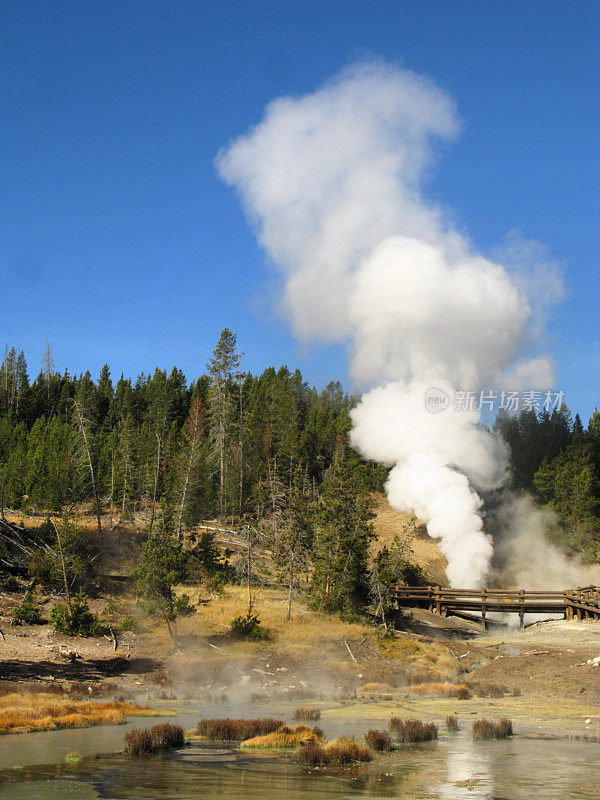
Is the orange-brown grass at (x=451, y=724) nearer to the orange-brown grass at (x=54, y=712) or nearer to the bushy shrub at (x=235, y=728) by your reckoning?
the bushy shrub at (x=235, y=728)

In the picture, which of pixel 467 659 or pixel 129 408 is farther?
pixel 129 408

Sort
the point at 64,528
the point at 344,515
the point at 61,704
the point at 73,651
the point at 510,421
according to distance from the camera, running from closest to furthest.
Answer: the point at 61,704 → the point at 73,651 → the point at 64,528 → the point at 344,515 → the point at 510,421

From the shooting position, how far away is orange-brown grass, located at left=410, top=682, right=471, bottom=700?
2658 centimetres

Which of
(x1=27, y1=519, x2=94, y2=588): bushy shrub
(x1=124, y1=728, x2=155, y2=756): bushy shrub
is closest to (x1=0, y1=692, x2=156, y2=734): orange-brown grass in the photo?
(x1=124, y1=728, x2=155, y2=756): bushy shrub

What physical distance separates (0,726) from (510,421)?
3414 inches

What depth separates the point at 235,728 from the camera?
18.4 meters

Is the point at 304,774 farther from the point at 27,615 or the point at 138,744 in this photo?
the point at 27,615

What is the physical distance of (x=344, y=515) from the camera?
42.9m

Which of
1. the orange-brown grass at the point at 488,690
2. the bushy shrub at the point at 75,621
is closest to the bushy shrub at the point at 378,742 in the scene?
the orange-brown grass at the point at 488,690

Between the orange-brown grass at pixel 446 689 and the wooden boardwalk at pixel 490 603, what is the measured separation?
16608mm

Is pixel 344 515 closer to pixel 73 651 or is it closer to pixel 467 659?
pixel 467 659

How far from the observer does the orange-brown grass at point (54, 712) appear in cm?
1844

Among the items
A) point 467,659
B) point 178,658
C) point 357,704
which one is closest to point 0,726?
point 357,704

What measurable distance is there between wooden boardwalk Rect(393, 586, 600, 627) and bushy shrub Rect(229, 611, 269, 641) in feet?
42.3
